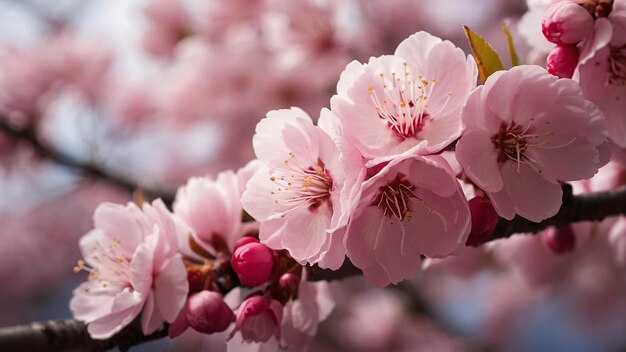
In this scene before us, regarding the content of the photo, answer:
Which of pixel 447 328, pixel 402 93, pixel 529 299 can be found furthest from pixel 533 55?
pixel 529 299

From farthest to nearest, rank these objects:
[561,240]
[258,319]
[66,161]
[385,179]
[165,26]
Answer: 1. [165,26]
2. [66,161]
3. [561,240]
4. [258,319]
5. [385,179]

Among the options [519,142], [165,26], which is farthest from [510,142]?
[165,26]

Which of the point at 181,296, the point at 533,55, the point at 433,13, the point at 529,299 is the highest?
the point at 533,55

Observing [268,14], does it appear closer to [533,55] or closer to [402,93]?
[533,55]

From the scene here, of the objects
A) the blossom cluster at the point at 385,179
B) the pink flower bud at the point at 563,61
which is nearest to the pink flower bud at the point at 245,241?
the blossom cluster at the point at 385,179

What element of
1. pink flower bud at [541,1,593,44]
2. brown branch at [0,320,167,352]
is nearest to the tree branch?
brown branch at [0,320,167,352]

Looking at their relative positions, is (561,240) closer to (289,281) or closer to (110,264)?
(289,281)

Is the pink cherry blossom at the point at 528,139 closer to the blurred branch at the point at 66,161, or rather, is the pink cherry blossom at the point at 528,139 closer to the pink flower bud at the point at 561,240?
the pink flower bud at the point at 561,240
